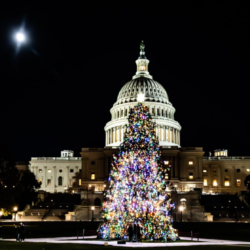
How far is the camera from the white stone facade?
461ft

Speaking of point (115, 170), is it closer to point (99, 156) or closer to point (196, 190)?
point (196, 190)

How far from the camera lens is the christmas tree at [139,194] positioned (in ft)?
122

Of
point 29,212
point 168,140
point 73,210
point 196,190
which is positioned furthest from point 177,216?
point 168,140

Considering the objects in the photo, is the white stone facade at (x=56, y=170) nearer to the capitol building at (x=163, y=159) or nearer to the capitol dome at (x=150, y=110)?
the capitol building at (x=163, y=159)

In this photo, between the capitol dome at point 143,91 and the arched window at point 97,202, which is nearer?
the arched window at point 97,202

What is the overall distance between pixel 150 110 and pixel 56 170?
3454 centimetres

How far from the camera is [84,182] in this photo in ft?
391

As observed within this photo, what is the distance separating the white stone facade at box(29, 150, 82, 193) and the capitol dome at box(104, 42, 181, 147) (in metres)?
13.4

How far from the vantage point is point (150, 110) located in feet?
453

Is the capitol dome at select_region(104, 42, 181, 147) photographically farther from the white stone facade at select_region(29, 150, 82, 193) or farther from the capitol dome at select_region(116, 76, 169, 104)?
the white stone facade at select_region(29, 150, 82, 193)

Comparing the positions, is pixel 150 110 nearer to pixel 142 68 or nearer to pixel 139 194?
pixel 142 68

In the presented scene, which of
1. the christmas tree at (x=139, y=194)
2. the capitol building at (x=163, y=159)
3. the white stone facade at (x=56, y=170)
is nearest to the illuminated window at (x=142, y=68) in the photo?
the capitol building at (x=163, y=159)

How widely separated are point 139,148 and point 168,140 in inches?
3785

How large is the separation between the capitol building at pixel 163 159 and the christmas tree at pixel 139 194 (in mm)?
75187
